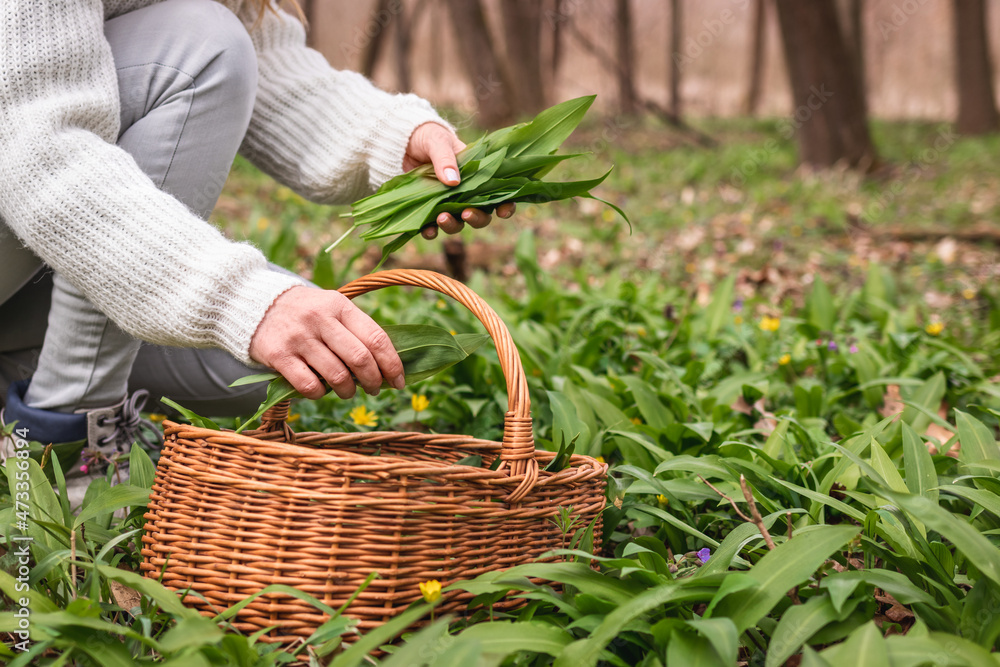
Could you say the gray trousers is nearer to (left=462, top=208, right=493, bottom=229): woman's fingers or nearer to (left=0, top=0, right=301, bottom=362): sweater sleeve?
(left=0, top=0, right=301, bottom=362): sweater sleeve

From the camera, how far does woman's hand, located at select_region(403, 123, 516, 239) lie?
1.27 m

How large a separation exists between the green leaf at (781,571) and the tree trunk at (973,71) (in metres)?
9.70

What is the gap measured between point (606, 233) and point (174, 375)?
2.81 meters

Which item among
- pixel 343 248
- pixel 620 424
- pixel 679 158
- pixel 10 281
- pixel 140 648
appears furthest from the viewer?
pixel 679 158

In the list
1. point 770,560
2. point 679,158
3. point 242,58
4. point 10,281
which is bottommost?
point 679,158

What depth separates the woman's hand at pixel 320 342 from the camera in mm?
1025

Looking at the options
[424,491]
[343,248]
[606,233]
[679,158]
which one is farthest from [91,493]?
[679,158]

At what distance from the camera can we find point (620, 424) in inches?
62.7

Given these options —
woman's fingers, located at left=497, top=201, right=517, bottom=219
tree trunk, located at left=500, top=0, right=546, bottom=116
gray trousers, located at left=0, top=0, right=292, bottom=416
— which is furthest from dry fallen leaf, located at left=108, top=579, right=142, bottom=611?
tree trunk, located at left=500, top=0, right=546, bottom=116

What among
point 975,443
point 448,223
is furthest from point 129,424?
point 975,443

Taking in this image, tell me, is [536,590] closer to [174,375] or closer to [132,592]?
[132,592]

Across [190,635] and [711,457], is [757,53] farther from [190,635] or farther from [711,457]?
[190,635]

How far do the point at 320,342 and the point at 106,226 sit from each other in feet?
1.23

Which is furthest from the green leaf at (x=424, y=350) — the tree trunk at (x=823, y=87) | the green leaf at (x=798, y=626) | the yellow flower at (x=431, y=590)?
the tree trunk at (x=823, y=87)
